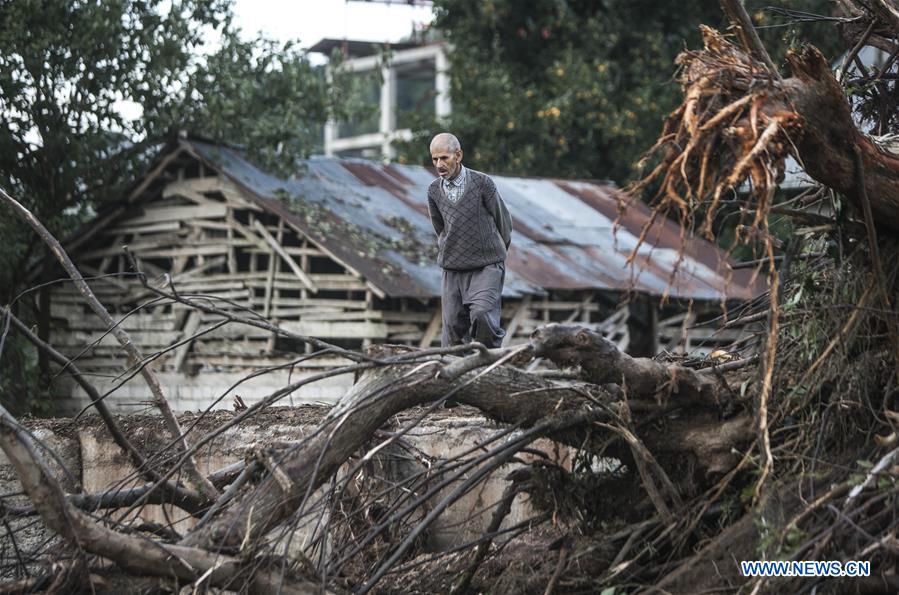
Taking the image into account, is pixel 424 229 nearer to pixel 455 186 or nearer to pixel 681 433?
pixel 455 186

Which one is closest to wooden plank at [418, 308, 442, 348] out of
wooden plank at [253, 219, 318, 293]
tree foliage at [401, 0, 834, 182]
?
wooden plank at [253, 219, 318, 293]

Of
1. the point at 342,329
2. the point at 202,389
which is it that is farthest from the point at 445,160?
the point at 202,389

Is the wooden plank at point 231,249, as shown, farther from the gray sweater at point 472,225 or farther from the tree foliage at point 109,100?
the gray sweater at point 472,225

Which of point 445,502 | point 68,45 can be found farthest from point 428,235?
point 445,502

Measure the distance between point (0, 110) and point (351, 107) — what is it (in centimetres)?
456

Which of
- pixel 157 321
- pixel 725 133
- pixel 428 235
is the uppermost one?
pixel 725 133

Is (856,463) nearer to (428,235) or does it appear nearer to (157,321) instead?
(428,235)

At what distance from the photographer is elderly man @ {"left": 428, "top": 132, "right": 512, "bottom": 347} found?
710 cm

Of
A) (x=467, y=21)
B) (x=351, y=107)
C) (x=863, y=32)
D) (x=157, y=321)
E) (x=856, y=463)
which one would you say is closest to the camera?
(x=856, y=463)

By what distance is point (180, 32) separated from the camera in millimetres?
14000

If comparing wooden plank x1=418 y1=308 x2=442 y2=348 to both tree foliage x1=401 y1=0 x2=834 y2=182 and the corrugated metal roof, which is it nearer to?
the corrugated metal roof

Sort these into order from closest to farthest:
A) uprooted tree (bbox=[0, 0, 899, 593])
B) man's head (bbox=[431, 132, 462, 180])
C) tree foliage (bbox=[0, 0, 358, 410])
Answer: uprooted tree (bbox=[0, 0, 899, 593]), man's head (bbox=[431, 132, 462, 180]), tree foliage (bbox=[0, 0, 358, 410])

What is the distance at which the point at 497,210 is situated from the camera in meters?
7.21

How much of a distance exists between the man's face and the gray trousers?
2.06ft
